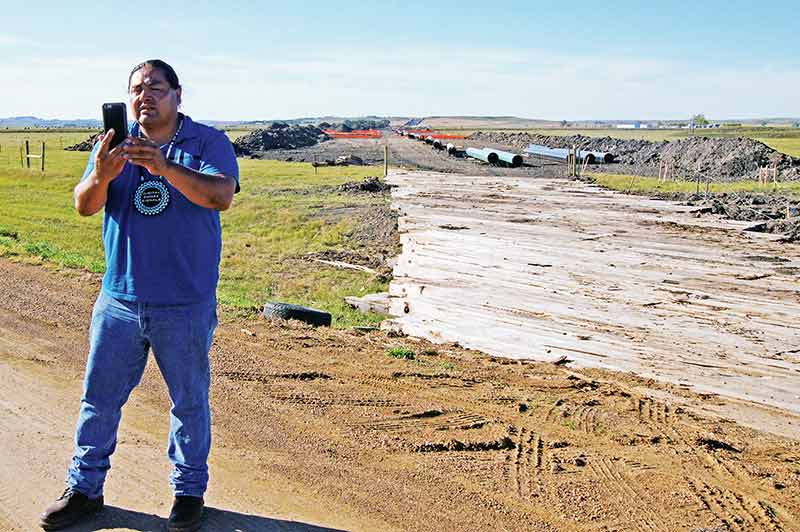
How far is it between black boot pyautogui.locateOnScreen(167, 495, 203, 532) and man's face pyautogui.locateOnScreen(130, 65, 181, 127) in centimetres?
182

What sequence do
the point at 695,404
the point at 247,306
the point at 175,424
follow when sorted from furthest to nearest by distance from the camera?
the point at 247,306 < the point at 695,404 < the point at 175,424

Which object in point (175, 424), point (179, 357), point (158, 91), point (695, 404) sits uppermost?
point (158, 91)

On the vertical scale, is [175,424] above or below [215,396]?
above

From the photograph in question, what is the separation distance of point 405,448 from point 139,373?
6.26ft

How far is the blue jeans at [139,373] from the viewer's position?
3.98 metres

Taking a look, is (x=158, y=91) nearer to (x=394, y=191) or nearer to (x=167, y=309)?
(x=167, y=309)

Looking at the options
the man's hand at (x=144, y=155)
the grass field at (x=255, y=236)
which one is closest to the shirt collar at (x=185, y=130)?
the man's hand at (x=144, y=155)

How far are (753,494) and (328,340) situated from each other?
4.80 meters

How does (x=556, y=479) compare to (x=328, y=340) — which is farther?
(x=328, y=340)

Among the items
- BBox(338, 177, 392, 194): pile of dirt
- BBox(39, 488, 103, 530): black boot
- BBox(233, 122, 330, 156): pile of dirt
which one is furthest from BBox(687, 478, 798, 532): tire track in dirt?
BBox(233, 122, 330, 156): pile of dirt

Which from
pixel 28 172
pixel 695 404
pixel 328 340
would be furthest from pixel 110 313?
pixel 28 172

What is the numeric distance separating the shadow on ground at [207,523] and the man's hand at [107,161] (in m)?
1.72

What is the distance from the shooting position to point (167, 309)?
155 inches

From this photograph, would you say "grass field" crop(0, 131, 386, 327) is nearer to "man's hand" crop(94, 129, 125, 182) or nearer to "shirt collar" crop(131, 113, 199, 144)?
"shirt collar" crop(131, 113, 199, 144)
